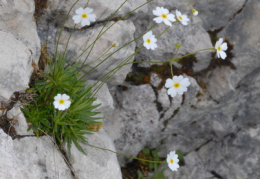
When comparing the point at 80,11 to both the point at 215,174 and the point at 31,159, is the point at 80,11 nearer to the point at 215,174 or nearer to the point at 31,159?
the point at 31,159

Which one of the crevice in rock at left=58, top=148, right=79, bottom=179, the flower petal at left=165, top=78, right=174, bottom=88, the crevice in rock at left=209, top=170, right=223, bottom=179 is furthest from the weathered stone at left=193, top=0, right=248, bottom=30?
the crevice in rock at left=58, top=148, right=79, bottom=179

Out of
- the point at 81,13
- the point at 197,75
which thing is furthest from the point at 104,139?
the point at 197,75

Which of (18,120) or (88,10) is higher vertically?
(88,10)

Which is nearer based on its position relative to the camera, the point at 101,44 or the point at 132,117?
the point at 101,44

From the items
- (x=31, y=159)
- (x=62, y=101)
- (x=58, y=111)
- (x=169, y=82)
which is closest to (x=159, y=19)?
(x=169, y=82)

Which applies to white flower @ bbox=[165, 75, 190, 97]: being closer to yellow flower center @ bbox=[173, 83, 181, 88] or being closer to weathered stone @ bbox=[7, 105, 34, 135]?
yellow flower center @ bbox=[173, 83, 181, 88]

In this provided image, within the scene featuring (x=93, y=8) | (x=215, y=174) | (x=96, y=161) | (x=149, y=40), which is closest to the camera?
(x=149, y=40)

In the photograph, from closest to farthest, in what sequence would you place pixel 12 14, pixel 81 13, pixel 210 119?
pixel 81 13
pixel 12 14
pixel 210 119

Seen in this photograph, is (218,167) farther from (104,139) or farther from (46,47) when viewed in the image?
(46,47)
